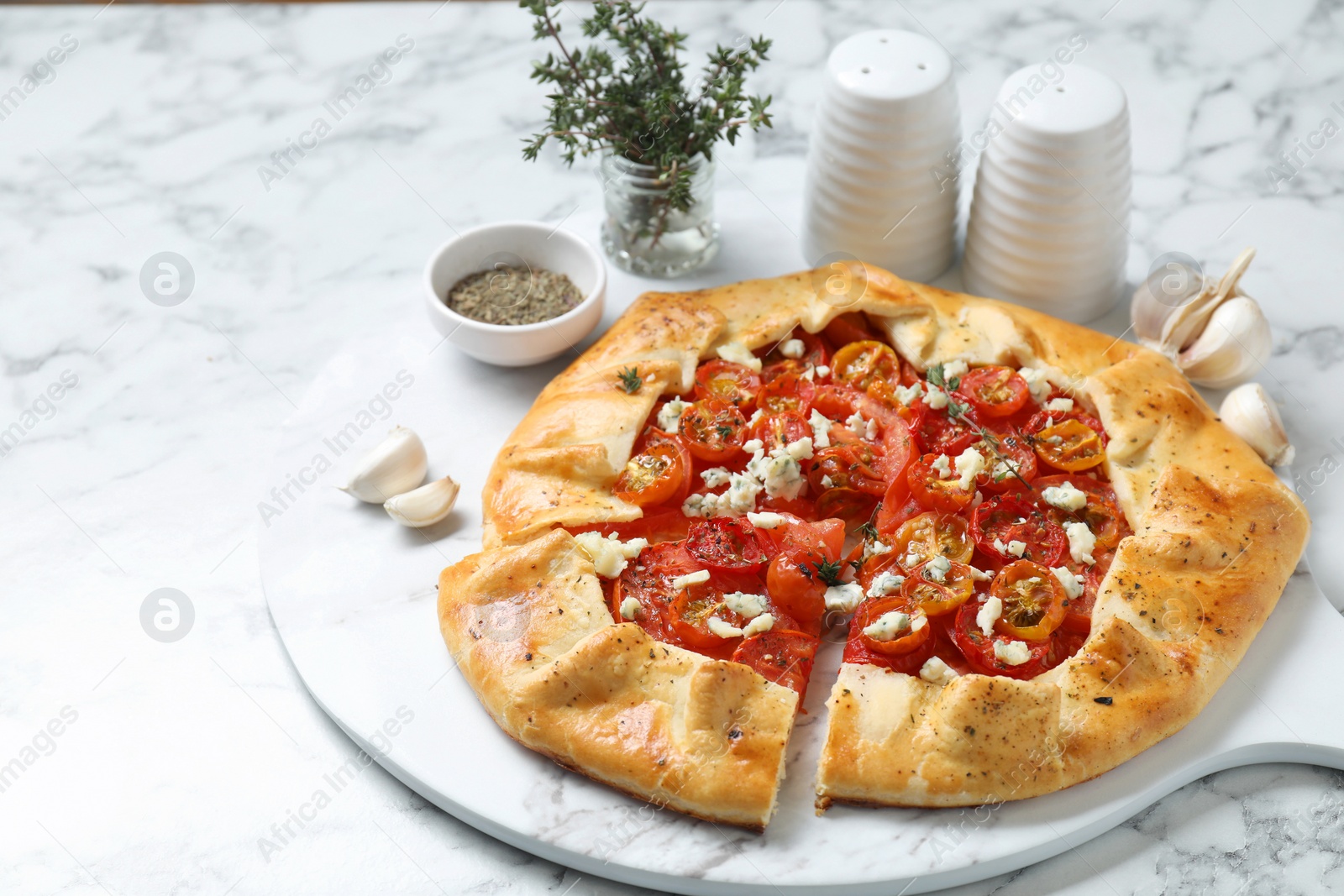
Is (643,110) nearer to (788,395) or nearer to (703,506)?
(788,395)

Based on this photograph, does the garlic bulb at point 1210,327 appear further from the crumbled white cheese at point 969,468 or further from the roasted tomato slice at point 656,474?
the roasted tomato slice at point 656,474

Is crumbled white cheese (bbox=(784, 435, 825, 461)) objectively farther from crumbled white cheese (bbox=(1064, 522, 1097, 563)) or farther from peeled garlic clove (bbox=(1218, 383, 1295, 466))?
peeled garlic clove (bbox=(1218, 383, 1295, 466))

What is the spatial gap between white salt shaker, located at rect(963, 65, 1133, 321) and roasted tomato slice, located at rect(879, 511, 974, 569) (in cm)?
162

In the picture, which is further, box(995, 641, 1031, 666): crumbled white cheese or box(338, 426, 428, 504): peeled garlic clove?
box(338, 426, 428, 504): peeled garlic clove

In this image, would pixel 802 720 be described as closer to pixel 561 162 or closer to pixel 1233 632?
pixel 1233 632

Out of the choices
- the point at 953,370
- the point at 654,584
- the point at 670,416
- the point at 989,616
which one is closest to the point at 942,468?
the point at 953,370

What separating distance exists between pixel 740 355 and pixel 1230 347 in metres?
2.10

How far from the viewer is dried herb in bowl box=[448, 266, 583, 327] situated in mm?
5574

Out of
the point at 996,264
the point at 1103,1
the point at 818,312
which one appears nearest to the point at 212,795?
the point at 818,312

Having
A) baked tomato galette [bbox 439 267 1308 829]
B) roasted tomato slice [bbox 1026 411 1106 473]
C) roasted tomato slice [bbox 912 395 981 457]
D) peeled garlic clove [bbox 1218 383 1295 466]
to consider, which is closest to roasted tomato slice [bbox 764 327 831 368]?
baked tomato galette [bbox 439 267 1308 829]

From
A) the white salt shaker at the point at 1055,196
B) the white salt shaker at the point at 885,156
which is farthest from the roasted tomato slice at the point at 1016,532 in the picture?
the white salt shaker at the point at 885,156

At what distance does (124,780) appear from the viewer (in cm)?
445

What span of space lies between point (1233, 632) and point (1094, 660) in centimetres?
56

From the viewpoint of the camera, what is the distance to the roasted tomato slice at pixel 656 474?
4691 mm
